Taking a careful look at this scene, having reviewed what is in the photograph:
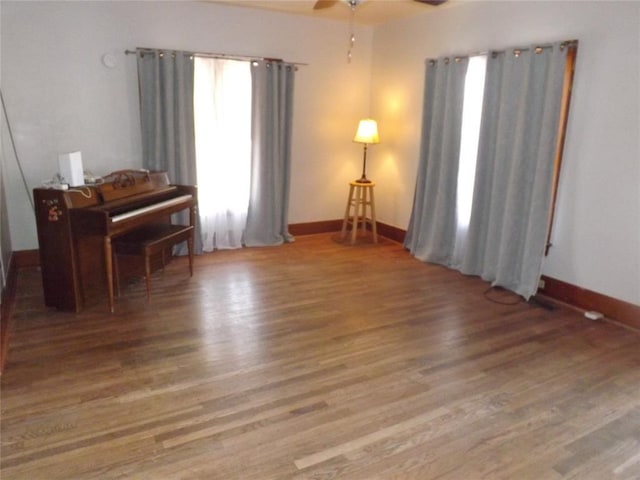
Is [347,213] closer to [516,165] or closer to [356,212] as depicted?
[356,212]

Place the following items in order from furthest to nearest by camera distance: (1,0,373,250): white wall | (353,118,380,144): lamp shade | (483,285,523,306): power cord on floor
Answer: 1. (353,118,380,144): lamp shade
2. (1,0,373,250): white wall
3. (483,285,523,306): power cord on floor

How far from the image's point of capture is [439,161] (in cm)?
445

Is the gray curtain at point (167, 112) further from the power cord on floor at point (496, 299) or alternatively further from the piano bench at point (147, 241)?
the power cord on floor at point (496, 299)

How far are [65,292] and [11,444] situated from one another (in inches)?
56.0

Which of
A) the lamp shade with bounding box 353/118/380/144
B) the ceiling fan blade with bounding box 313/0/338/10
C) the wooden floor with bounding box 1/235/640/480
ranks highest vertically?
the ceiling fan blade with bounding box 313/0/338/10

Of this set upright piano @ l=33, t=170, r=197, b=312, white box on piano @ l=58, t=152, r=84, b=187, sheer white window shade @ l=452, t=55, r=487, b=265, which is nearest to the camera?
upright piano @ l=33, t=170, r=197, b=312

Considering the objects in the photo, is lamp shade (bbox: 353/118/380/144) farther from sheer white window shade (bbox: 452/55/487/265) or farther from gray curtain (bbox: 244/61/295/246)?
sheer white window shade (bbox: 452/55/487/265)

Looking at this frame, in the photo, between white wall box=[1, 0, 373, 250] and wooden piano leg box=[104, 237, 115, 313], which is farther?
white wall box=[1, 0, 373, 250]

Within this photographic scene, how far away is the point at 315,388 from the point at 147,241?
177cm

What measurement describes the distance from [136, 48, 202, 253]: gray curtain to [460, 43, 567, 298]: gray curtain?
2.72 metres

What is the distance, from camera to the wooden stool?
5.14 metres

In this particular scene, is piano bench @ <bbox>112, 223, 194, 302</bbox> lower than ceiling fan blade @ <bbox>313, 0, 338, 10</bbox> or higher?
lower

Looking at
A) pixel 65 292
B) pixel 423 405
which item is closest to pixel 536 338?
pixel 423 405

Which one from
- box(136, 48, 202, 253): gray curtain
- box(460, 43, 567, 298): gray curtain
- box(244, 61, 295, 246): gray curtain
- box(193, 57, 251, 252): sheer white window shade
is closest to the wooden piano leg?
box(136, 48, 202, 253): gray curtain
